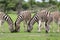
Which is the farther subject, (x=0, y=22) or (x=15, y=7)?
(x=15, y=7)

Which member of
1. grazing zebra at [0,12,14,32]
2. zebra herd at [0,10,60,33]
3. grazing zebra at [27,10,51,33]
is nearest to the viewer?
grazing zebra at [0,12,14,32]

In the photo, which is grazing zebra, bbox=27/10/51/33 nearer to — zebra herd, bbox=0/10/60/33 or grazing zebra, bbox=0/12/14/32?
zebra herd, bbox=0/10/60/33

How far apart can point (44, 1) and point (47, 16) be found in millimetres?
64116

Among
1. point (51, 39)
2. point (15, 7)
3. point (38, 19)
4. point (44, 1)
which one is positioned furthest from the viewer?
point (44, 1)

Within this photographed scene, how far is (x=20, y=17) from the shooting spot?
20.4 m

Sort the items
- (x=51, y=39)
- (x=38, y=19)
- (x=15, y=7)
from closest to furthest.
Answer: (x=51, y=39), (x=38, y=19), (x=15, y=7)

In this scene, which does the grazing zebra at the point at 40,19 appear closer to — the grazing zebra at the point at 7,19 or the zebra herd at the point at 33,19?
the zebra herd at the point at 33,19

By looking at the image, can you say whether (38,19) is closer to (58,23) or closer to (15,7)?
(58,23)

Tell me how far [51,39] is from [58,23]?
15.0 feet

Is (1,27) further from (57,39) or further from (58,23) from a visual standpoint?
(57,39)

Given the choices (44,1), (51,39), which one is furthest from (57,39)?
(44,1)

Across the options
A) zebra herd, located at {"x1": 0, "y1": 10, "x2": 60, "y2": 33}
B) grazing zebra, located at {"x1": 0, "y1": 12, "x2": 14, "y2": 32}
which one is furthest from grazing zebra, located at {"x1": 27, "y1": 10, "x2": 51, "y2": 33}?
grazing zebra, located at {"x1": 0, "y1": 12, "x2": 14, "y2": 32}

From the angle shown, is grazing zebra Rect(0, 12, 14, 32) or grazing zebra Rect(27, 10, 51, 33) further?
grazing zebra Rect(27, 10, 51, 33)

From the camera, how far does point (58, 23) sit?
2056cm
